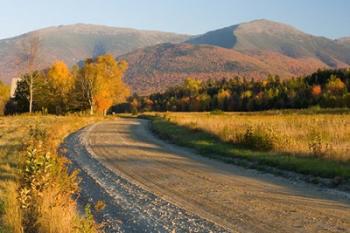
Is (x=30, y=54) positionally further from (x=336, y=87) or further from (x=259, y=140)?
(x=336, y=87)

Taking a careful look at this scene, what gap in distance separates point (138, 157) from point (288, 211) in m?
11.8

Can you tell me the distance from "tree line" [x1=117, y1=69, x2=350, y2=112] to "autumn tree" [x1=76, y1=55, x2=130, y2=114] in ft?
73.5

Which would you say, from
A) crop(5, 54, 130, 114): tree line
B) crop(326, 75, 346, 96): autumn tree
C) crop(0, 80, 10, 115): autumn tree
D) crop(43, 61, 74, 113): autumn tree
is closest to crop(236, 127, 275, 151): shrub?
crop(5, 54, 130, 114): tree line

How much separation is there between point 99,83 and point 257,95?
45608 mm

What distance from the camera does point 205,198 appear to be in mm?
12906

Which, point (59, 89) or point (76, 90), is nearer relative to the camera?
point (76, 90)

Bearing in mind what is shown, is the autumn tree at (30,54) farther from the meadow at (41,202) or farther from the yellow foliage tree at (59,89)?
the meadow at (41,202)

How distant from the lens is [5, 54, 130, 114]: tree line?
85562 millimetres

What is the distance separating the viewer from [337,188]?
14258mm

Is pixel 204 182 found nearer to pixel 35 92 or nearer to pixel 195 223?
pixel 195 223

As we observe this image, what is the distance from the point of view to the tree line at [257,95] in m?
101

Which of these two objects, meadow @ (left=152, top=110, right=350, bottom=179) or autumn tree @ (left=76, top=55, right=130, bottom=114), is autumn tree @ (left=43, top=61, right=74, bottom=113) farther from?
meadow @ (left=152, top=110, right=350, bottom=179)

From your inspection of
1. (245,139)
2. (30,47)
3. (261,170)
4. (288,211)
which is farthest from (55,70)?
(288,211)

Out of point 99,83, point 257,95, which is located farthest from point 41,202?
point 257,95
